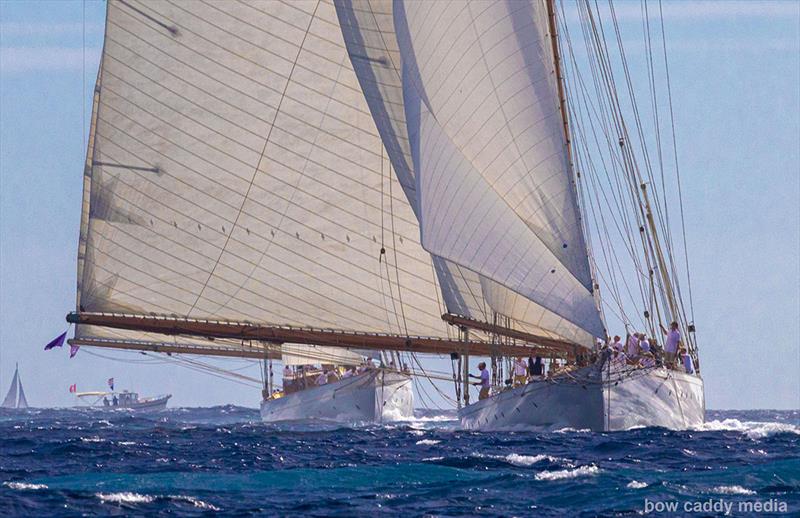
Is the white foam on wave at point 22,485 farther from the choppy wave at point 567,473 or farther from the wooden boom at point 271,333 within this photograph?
the wooden boom at point 271,333

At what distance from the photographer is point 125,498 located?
65.2ft

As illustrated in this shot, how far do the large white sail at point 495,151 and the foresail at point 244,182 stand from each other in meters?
5.39

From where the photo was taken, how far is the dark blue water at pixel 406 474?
19.1m

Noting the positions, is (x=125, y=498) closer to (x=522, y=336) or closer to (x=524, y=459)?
(x=524, y=459)

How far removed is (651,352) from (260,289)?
1103 cm

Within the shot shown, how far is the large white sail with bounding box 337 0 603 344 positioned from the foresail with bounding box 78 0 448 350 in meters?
5.39

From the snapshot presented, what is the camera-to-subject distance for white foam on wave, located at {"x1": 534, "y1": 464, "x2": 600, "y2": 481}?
22.0 metres

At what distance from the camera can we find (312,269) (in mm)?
38812

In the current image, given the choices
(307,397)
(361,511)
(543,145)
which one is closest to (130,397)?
(307,397)

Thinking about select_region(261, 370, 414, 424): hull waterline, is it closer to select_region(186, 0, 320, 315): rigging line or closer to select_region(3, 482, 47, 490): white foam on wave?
select_region(186, 0, 320, 315): rigging line

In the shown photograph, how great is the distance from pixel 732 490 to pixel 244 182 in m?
21.2

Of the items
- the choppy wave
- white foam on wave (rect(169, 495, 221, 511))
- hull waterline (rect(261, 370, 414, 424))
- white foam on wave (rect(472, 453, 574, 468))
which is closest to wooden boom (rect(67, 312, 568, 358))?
hull waterline (rect(261, 370, 414, 424))

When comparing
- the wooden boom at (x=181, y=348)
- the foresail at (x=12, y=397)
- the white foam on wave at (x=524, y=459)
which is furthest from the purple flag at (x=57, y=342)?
the foresail at (x=12, y=397)

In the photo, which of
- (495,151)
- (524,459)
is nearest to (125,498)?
(524,459)
